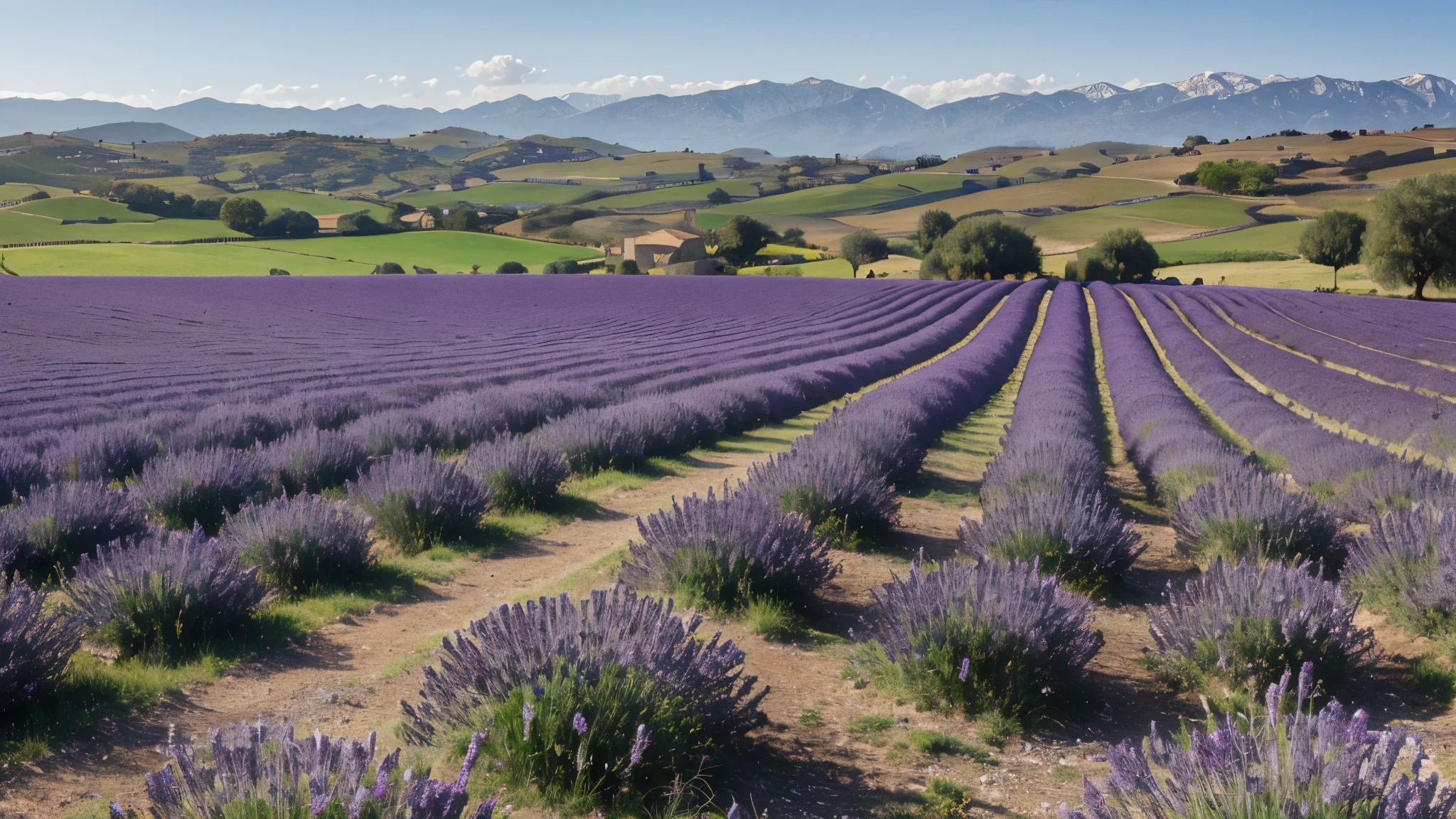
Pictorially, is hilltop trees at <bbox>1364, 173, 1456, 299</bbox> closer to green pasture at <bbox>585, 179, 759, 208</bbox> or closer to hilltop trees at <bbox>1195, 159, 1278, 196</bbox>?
hilltop trees at <bbox>1195, 159, 1278, 196</bbox>

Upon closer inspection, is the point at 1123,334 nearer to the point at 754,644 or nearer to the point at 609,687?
the point at 754,644

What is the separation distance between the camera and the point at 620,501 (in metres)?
7.57

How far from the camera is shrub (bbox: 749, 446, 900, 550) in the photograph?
6117 mm

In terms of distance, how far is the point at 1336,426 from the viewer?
12.2m

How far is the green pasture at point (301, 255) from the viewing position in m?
50.0

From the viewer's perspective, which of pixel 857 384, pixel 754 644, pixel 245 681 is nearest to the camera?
pixel 245 681

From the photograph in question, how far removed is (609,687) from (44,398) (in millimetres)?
13270

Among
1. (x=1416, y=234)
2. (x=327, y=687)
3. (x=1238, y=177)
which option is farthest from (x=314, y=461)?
(x=1238, y=177)

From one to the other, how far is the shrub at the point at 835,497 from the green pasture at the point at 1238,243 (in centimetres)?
6872

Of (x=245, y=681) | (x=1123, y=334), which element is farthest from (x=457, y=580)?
(x=1123, y=334)

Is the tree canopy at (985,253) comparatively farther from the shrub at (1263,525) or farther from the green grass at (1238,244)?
the shrub at (1263,525)

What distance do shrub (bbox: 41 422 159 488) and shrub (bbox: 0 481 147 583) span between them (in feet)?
5.60

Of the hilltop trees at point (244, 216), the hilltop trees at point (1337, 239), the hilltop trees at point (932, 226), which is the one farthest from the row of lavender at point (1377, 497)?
the hilltop trees at point (244, 216)

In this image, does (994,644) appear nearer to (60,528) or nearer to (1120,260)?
(60,528)
